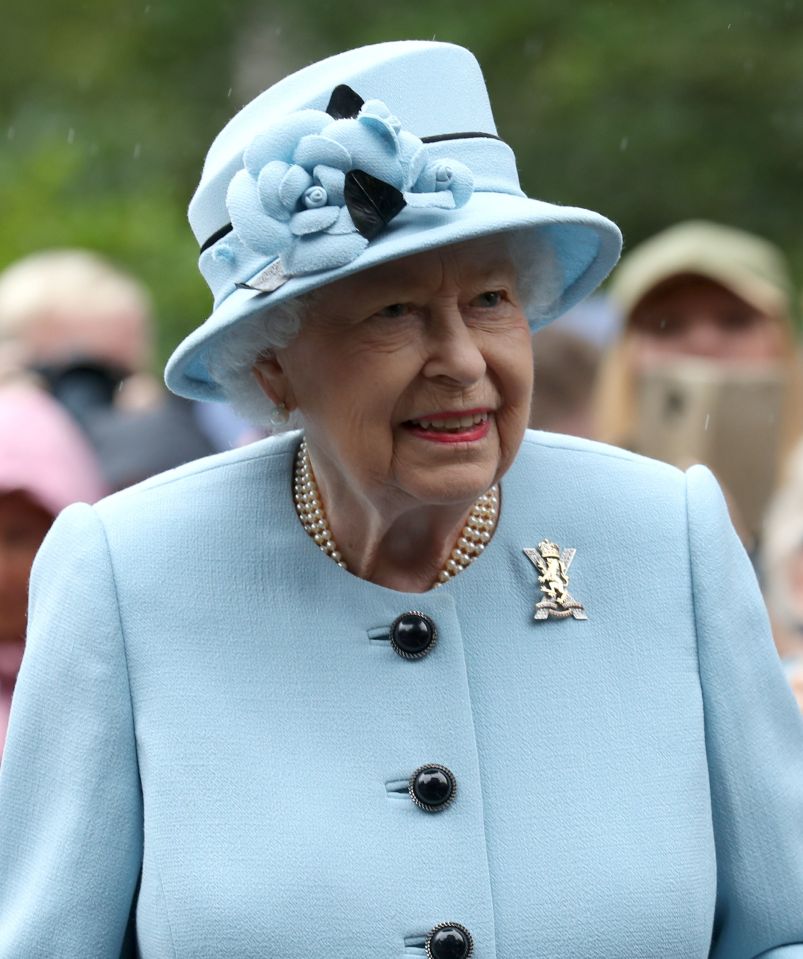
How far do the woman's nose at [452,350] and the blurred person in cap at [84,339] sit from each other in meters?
3.14

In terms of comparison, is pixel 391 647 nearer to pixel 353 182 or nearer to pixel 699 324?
pixel 353 182

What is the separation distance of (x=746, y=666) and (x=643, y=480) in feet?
1.18

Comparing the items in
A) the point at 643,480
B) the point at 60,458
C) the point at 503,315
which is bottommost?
the point at 60,458

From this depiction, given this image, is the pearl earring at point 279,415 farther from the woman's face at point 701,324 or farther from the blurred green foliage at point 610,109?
the blurred green foliage at point 610,109

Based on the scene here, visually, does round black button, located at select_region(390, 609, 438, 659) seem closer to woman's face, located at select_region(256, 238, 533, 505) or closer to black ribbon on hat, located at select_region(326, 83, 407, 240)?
woman's face, located at select_region(256, 238, 533, 505)

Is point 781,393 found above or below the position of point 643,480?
below

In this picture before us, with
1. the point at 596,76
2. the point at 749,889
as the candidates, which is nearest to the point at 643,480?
the point at 749,889

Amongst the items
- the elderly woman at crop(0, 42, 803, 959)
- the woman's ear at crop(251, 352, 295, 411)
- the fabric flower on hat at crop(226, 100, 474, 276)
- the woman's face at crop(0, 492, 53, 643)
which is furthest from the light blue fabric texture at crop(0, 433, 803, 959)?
the woman's face at crop(0, 492, 53, 643)

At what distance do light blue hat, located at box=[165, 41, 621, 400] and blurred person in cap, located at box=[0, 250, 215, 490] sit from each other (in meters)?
3.00

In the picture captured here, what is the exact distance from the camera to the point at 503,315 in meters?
3.03

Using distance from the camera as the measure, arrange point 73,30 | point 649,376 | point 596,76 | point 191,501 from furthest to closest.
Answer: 1. point 73,30
2. point 596,76
3. point 649,376
4. point 191,501

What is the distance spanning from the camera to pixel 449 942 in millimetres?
2951

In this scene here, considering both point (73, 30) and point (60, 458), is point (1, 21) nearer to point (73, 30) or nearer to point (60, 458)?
point (73, 30)

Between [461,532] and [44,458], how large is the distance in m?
2.00
